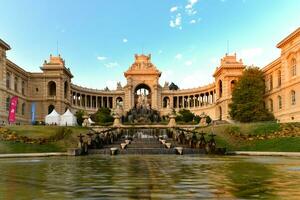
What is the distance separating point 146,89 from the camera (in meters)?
139

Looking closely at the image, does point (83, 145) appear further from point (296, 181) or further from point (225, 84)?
point (225, 84)

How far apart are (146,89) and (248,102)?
2438 inches

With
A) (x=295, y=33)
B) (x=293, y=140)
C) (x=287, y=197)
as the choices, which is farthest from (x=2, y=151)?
(x=295, y=33)

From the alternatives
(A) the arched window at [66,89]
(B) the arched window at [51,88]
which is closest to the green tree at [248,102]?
(A) the arched window at [66,89]

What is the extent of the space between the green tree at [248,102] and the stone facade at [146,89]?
3398mm

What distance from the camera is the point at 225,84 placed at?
105 metres

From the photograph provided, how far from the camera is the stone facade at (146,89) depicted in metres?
74.9

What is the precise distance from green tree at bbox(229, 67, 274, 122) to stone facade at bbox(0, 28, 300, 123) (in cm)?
340

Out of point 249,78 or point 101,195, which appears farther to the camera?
point 249,78

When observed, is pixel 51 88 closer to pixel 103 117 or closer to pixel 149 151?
pixel 103 117

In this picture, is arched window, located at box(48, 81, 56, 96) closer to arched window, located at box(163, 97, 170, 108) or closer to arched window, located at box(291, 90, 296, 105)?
arched window, located at box(163, 97, 170, 108)

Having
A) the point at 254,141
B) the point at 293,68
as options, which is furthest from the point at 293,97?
the point at 254,141

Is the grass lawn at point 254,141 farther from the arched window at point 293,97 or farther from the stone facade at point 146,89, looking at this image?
the arched window at point 293,97

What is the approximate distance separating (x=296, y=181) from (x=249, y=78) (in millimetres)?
74951
